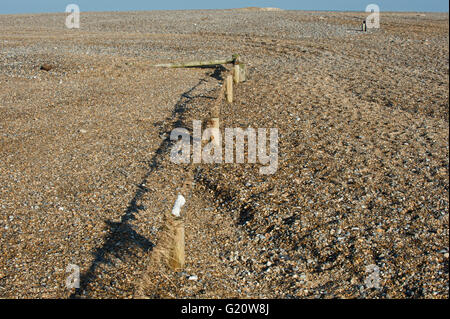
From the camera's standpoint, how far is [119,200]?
5.92 meters

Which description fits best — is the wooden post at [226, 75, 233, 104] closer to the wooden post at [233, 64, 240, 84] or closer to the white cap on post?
the wooden post at [233, 64, 240, 84]

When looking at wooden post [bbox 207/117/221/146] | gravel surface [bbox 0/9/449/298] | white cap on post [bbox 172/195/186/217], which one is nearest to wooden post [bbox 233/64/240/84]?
gravel surface [bbox 0/9/449/298]

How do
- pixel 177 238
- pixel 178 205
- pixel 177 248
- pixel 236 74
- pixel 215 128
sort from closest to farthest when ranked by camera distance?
pixel 178 205, pixel 177 238, pixel 177 248, pixel 215 128, pixel 236 74

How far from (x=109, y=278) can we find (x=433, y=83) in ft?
38.8

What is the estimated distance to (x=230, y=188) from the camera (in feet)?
20.9

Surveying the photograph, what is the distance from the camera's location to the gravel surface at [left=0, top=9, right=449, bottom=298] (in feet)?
14.7

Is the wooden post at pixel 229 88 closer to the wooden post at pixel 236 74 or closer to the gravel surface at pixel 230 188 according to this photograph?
the gravel surface at pixel 230 188

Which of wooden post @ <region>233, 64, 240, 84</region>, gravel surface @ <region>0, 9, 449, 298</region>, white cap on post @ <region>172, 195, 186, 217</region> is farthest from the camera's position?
wooden post @ <region>233, 64, 240, 84</region>

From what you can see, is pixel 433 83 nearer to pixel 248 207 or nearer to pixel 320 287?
pixel 248 207

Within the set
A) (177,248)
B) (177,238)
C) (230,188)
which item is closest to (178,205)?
(177,238)

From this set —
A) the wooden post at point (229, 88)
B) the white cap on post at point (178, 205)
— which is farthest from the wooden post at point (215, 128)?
the white cap on post at point (178, 205)

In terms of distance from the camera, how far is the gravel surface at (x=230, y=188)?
448cm

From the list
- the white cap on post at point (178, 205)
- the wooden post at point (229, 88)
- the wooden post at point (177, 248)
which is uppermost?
the wooden post at point (229, 88)

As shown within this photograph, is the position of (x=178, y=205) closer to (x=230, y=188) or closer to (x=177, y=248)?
(x=177, y=248)
